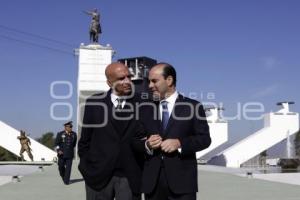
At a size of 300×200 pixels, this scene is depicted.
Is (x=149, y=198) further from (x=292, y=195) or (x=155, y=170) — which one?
(x=292, y=195)

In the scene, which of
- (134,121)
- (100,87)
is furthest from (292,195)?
(100,87)

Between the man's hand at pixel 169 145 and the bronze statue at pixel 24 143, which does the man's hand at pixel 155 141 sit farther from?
the bronze statue at pixel 24 143

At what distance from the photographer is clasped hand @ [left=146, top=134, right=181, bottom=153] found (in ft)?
10.9

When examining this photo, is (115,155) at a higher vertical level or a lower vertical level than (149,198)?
higher

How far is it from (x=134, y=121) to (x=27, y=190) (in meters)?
7.31

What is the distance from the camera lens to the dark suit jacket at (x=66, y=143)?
1210 cm

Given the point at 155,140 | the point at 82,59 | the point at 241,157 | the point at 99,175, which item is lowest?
the point at 241,157

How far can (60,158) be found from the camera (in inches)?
486

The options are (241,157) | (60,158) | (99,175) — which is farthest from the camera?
(241,157)

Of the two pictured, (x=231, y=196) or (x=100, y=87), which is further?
(x=100, y=87)

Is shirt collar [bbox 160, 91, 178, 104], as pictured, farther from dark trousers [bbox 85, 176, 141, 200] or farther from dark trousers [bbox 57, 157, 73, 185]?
dark trousers [bbox 57, 157, 73, 185]

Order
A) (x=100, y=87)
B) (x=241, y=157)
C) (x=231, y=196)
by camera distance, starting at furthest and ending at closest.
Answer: (x=100, y=87) → (x=241, y=157) → (x=231, y=196)

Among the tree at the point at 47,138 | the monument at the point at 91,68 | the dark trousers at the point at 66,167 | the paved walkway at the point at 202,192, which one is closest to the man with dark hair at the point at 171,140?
the paved walkway at the point at 202,192

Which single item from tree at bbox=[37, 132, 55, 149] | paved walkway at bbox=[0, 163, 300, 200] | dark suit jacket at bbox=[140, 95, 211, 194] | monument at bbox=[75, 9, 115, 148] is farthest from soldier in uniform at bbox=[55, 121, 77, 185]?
tree at bbox=[37, 132, 55, 149]
